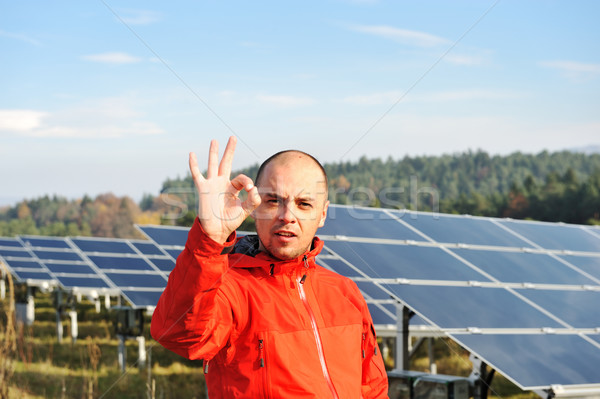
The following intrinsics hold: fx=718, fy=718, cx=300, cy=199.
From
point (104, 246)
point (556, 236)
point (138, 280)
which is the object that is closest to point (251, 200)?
point (556, 236)

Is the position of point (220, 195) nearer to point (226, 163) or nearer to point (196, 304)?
point (226, 163)

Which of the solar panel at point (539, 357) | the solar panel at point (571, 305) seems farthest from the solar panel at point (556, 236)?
the solar panel at point (539, 357)

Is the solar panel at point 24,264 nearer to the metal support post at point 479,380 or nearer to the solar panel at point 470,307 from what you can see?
the solar panel at point 470,307

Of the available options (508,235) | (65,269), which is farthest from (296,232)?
(65,269)

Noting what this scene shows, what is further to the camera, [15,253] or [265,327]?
[15,253]

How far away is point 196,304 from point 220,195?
417mm

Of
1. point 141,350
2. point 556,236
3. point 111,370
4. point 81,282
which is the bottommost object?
point 111,370

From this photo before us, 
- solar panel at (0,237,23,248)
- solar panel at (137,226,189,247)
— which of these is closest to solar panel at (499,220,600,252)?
solar panel at (137,226,189,247)

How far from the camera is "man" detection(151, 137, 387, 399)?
264 cm

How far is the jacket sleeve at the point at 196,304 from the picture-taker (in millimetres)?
2412

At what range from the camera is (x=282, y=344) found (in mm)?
2809

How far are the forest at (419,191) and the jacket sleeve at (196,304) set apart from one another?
48295 millimetres

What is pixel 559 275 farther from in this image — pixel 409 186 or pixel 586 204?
pixel 409 186

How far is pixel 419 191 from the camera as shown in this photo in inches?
2672
